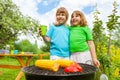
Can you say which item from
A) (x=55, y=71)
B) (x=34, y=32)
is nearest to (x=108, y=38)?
(x=55, y=71)

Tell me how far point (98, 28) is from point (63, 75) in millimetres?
3446

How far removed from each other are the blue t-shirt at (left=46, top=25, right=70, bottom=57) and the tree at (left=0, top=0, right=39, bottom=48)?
22.8 feet

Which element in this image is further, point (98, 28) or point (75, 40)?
point (98, 28)

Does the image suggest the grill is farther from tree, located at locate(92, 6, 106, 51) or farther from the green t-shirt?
tree, located at locate(92, 6, 106, 51)

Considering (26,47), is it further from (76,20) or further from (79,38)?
(79,38)

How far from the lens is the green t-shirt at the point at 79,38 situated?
3.83 meters

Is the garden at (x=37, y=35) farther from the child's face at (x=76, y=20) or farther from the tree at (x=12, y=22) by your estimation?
the child's face at (x=76, y=20)

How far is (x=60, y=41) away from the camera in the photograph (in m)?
3.81

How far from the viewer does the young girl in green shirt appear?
3.85 metres

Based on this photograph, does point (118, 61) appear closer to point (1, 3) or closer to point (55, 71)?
point (55, 71)

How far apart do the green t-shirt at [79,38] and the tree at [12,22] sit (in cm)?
696

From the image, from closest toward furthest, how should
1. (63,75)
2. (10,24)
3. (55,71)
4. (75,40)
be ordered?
(63,75)
(55,71)
(75,40)
(10,24)

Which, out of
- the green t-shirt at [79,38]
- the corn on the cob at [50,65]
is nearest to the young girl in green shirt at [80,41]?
the green t-shirt at [79,38]

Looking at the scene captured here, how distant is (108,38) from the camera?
19.6 ft
